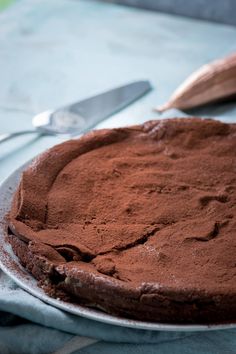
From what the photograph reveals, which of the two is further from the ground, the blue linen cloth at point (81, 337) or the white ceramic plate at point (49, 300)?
the white ceramic plate at point (49, 300)

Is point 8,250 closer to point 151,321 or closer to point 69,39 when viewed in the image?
point 151,321

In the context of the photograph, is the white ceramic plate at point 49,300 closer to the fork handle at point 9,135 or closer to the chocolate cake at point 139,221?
the chocolate cake at point 139,221

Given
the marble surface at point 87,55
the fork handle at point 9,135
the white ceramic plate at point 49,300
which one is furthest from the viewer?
the marble surface at point 87,55

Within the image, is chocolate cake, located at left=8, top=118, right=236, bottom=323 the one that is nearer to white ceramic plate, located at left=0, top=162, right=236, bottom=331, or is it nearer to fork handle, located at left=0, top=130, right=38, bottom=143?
white ceramic plate, located at left=0, top=162, right=236, bottom=331

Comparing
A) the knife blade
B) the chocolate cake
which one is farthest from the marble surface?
the chocolate cake

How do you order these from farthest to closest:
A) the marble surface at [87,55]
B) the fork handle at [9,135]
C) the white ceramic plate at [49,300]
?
the marble surface at [87,55] → the fork handle at [9,135] → the white ceramic plate at [49,300]

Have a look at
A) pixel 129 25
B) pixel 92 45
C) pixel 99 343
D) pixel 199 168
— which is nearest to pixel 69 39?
pixel 92 45

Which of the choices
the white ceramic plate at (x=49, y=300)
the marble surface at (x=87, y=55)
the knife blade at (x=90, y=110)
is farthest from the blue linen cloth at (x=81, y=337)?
the knife blade at (x=90, y=110)
